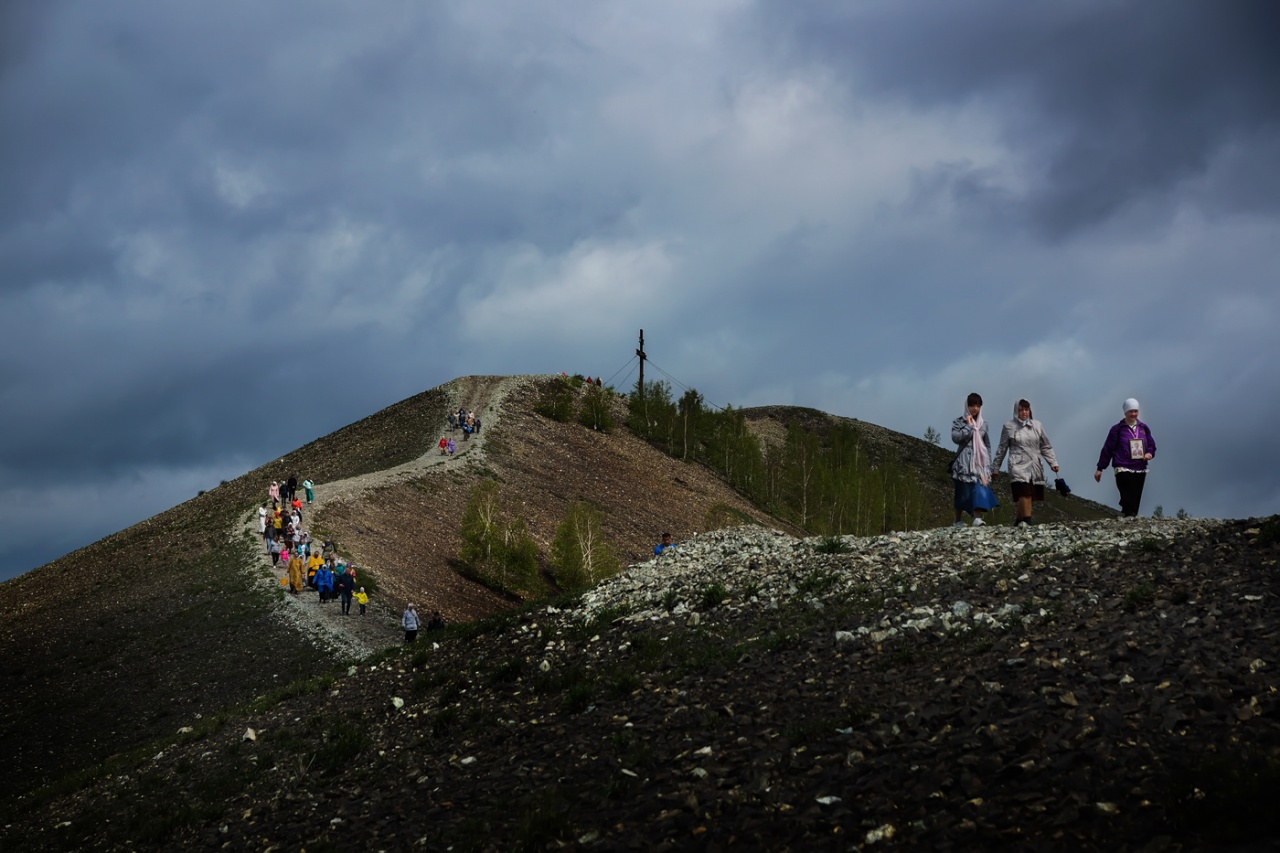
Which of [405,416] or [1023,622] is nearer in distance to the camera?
[1023,622]

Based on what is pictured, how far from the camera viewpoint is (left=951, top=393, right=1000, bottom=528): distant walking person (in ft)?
72.9

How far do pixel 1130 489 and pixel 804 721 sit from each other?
43.5ft

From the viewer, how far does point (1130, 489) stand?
2211cm

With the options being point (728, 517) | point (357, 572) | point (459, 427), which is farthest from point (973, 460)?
point (459, 427)

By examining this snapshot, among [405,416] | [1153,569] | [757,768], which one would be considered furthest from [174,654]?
[405,416]

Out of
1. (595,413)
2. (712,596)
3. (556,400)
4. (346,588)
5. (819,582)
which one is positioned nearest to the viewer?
(819,582)

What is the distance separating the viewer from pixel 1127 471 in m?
22.1

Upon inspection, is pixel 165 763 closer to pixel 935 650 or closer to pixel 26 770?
pixel 26 770

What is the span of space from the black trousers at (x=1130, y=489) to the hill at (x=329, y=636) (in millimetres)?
3452

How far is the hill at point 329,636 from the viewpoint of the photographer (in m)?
17.8

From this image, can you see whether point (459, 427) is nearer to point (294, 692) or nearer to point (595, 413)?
point (595, 413)

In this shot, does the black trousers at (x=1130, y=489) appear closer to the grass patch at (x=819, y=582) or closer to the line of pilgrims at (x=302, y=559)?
the grass patch at (x=819, y=582)

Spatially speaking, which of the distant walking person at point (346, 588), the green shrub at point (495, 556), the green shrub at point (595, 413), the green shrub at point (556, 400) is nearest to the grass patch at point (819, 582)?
the distant walking person at point (346, 588)

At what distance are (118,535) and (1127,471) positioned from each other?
74673mm
